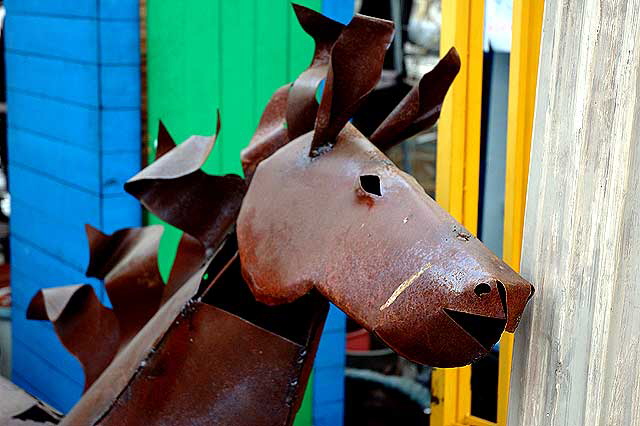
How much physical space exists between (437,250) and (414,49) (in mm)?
3032

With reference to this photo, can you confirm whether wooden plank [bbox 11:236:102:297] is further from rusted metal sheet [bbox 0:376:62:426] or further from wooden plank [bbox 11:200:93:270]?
rusted metal sheet [bbox 0:376:62:426]

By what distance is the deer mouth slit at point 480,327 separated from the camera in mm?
784

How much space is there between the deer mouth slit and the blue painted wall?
1411 mm

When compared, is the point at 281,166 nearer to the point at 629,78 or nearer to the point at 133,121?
the point at 629,78

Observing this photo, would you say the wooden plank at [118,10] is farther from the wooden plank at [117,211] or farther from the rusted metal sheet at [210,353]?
the rusted metal sheet at [210,353]

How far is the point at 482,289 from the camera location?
0.75m

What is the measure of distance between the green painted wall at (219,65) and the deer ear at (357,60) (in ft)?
3.34

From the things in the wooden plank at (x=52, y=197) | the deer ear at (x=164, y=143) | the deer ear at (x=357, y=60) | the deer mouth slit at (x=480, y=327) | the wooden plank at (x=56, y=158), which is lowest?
the wooden plank at (x=52, y=197)

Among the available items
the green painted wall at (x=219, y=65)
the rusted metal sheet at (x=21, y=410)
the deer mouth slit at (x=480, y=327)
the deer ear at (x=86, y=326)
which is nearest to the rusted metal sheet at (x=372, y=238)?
the deer mouth slit at (x=480, y=327)

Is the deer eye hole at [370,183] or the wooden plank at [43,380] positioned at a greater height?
the deer eye hole at [370,183]

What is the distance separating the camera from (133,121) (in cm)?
210

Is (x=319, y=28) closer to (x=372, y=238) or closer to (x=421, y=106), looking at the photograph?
(x=421, y=106)

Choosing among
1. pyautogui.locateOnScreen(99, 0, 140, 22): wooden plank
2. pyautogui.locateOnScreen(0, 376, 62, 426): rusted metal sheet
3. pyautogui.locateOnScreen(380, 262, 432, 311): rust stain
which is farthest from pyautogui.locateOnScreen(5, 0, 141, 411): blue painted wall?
pyautogui.locateOnScreen(380, 262, 432, 311): rust stain

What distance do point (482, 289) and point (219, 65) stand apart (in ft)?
4.37
